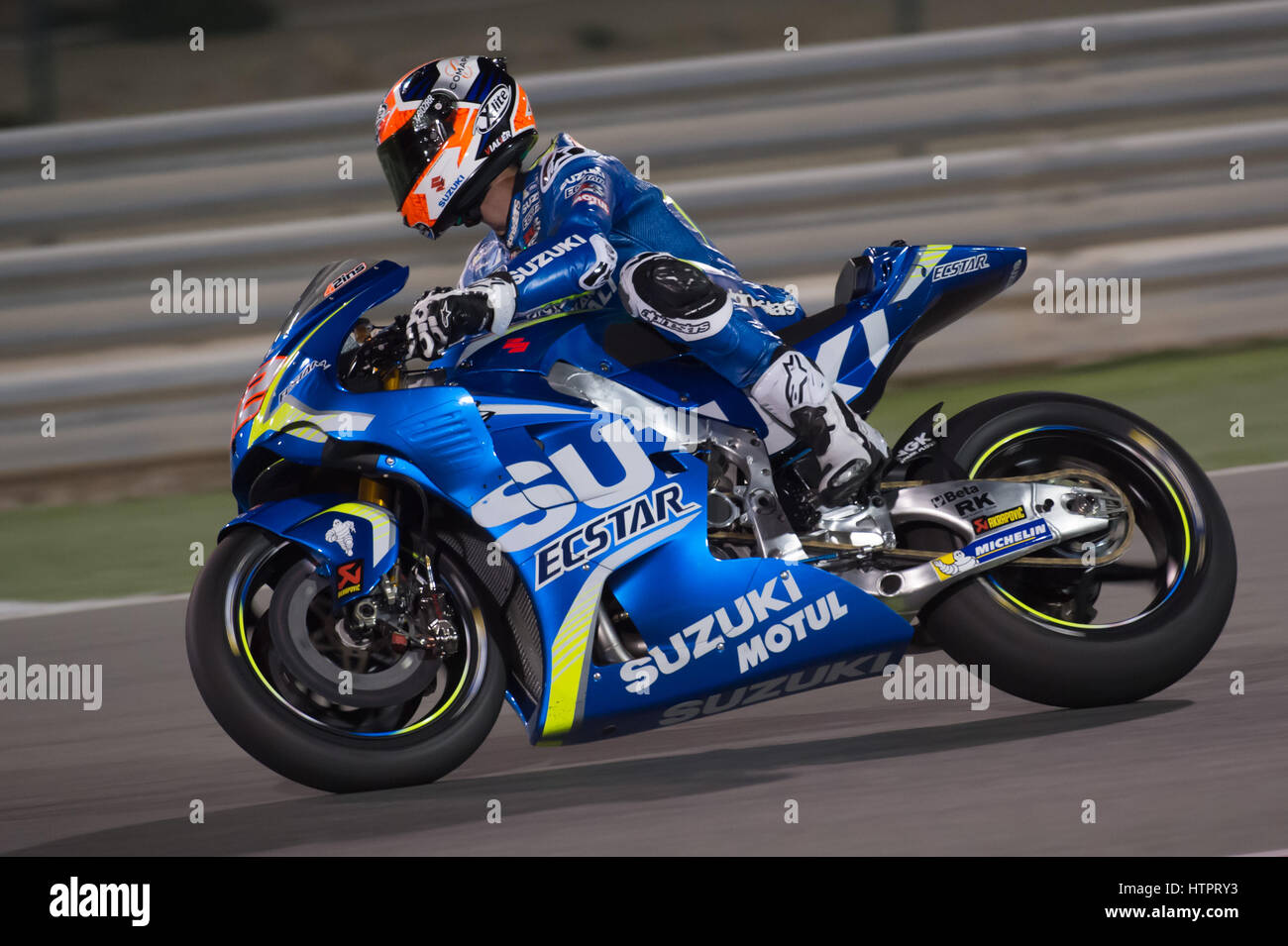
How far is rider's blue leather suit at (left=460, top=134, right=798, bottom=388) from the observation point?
4.52 metres

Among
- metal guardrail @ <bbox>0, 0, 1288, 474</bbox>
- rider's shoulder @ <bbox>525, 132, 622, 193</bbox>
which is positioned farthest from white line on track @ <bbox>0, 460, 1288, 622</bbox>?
rider's shoulder @ <bbox>525, 132, 622, 193</bbox>

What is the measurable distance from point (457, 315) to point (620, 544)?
67cm

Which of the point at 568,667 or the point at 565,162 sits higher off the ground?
the point at 565,162

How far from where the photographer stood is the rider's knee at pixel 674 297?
15.2ft

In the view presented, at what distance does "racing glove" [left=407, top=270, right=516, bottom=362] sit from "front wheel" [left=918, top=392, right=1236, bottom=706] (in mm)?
1262

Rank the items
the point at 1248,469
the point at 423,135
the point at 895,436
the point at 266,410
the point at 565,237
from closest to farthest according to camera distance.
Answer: the point at 266,410, the point at 565,237, the point at 423,135, the point at 1248,469, the point at 895,436

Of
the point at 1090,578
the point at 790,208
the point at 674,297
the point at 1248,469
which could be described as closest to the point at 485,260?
the point at 674,297

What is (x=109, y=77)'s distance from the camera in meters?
15.2

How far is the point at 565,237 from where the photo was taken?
14.9 feet

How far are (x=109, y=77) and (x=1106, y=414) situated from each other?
11.9 m

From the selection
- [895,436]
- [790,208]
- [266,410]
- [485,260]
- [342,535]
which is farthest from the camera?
[790,208]

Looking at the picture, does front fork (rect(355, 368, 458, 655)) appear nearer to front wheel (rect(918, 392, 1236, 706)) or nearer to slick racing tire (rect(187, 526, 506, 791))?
slick racing tire (rect(187, 526, 506, 791))

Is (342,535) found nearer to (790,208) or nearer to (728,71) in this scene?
(790,208)

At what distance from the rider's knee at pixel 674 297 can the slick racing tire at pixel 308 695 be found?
77 cm
